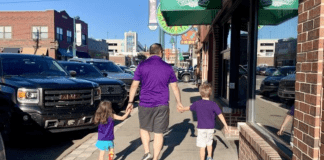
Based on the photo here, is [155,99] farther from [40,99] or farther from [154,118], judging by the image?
[40,99]

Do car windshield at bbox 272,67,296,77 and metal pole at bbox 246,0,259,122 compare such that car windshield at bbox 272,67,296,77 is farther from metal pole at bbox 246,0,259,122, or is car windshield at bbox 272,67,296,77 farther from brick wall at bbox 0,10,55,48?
brick wall at bbox 0,10,55,48

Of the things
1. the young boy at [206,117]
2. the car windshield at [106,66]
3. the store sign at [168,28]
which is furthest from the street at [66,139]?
the store sign at [168,28]

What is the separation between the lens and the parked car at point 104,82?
27.4 feet

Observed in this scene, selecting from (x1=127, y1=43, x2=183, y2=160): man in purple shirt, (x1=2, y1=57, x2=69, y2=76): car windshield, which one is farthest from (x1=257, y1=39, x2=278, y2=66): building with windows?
(x1=2, y1=57, x2=69, y2=76): car windshield

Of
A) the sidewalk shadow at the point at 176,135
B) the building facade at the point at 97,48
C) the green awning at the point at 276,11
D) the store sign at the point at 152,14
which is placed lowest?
the sidewalk shadow at the point at 176,135

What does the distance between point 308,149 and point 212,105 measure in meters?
2.17

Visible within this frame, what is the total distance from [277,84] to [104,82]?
5949 mm

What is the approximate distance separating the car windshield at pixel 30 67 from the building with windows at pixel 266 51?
15.3ft

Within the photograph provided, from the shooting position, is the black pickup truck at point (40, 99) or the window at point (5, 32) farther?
the window at point (5, 32)

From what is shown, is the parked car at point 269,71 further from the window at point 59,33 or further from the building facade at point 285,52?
the window at point 59,33

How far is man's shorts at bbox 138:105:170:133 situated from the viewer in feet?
13.4

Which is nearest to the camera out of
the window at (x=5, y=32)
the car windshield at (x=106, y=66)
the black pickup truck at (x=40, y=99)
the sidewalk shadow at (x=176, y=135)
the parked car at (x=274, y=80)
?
the parked car at (x=274, y=80)

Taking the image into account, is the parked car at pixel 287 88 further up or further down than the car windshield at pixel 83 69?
further down

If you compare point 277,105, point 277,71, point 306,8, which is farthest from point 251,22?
point 306,8
